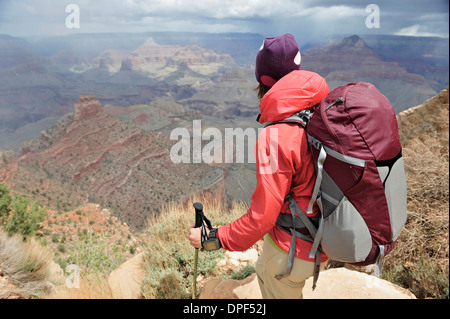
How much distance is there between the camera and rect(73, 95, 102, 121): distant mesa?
5147 cm

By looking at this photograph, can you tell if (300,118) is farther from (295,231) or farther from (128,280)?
(128,280)

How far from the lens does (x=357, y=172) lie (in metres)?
1.13

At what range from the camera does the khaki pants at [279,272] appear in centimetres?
142

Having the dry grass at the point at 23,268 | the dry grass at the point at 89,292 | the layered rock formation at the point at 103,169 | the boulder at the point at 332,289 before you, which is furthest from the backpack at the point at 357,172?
the layered rock formation at the point at 103,169

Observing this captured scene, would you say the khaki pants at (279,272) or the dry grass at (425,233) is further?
the dry grass at (425,233)

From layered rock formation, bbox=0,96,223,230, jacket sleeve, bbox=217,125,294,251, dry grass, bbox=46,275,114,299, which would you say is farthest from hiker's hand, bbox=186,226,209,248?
layered rock formation, bbox=0,96,223,230

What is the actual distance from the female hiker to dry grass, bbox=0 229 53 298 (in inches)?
133

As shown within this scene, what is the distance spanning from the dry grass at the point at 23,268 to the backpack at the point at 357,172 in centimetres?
381

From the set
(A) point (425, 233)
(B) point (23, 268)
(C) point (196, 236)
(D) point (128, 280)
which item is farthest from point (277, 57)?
(B) point (23, 268)

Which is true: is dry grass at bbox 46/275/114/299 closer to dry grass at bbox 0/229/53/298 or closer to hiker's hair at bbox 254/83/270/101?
dry grass at bbox 0/229/53/298

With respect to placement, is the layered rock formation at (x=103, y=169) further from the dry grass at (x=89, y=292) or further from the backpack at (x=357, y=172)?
the backpack at (x=357, y=172)

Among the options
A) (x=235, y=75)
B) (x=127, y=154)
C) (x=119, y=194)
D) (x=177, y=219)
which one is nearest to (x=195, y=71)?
(x=235, y=75)

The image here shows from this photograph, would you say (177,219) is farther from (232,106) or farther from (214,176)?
(232,106)

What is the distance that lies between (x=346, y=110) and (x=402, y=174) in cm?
36
